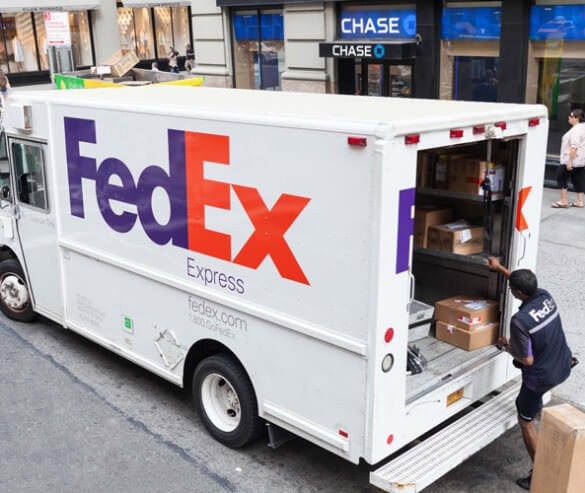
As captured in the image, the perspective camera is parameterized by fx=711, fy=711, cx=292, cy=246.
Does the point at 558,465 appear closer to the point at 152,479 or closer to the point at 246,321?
the point at 246,321

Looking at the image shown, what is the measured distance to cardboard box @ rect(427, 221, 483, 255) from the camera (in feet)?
19.7

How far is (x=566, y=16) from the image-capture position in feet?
42.9

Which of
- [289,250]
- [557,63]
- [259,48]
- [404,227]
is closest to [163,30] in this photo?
[259,48]

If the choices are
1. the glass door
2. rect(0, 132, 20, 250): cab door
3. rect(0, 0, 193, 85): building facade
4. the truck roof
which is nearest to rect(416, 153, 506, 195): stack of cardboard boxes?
the truck roof

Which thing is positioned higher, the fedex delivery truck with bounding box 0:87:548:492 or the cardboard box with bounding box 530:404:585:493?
the fedex delivery truck with bounding box 0:87:548:492

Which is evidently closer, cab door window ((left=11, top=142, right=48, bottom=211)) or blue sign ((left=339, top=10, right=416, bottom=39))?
cab door window ((left=11, top=142, right=48, bottom=211))

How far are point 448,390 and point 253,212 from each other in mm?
1922

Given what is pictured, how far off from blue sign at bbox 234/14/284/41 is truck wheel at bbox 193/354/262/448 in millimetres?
14847

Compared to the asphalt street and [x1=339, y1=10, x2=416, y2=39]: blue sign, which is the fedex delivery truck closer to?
the asphalt street

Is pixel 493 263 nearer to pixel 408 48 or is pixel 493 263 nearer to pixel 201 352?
pixel 201 352

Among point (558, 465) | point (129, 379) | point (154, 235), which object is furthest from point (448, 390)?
point (129, 379)

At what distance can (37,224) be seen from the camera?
7.58m

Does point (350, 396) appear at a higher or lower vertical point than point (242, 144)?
Answer: lower

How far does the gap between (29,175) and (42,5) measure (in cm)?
2547
